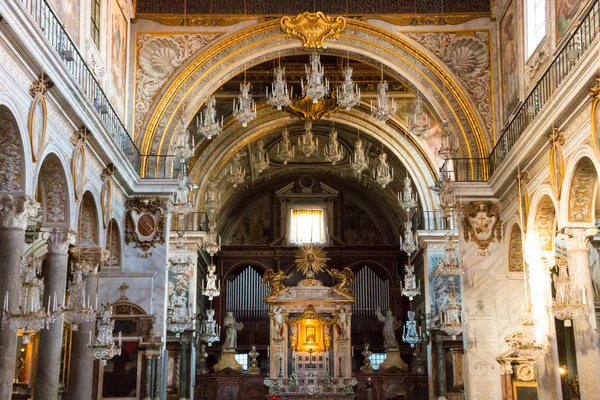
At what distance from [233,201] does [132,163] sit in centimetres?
1414

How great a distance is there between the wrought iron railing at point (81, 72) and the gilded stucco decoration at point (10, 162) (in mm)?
1806

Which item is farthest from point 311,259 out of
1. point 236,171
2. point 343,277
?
point 236,171

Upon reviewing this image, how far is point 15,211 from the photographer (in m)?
14.2

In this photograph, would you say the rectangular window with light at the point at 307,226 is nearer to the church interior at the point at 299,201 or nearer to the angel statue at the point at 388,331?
the church interior at the point at 299,201

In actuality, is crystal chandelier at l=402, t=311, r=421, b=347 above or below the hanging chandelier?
above

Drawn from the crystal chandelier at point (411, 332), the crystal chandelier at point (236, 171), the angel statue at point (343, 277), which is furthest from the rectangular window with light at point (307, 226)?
the crystal chandelier at point (411, 332)

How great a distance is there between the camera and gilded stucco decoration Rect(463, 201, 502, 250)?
2266 centimetres

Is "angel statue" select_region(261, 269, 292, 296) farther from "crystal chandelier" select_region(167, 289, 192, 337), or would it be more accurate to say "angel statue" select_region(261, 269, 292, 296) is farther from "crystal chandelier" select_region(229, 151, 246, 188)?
"crystal chandelier" select_region(167, 289, 192, 337)

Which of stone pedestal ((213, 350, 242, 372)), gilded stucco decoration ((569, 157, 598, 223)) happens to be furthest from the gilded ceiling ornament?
stone pedestal ((213, 350, 242, 372))

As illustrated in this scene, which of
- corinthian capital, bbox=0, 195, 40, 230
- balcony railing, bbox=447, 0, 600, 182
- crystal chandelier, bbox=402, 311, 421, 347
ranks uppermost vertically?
balcony railing, bbox=447, 0, 600, 182

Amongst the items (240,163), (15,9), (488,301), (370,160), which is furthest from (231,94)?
(15,9)

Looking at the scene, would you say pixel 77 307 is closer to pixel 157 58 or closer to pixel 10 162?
pixel 10 162

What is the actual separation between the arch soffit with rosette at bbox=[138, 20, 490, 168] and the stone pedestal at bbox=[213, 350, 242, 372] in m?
12.4

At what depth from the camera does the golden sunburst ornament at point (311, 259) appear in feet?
114
